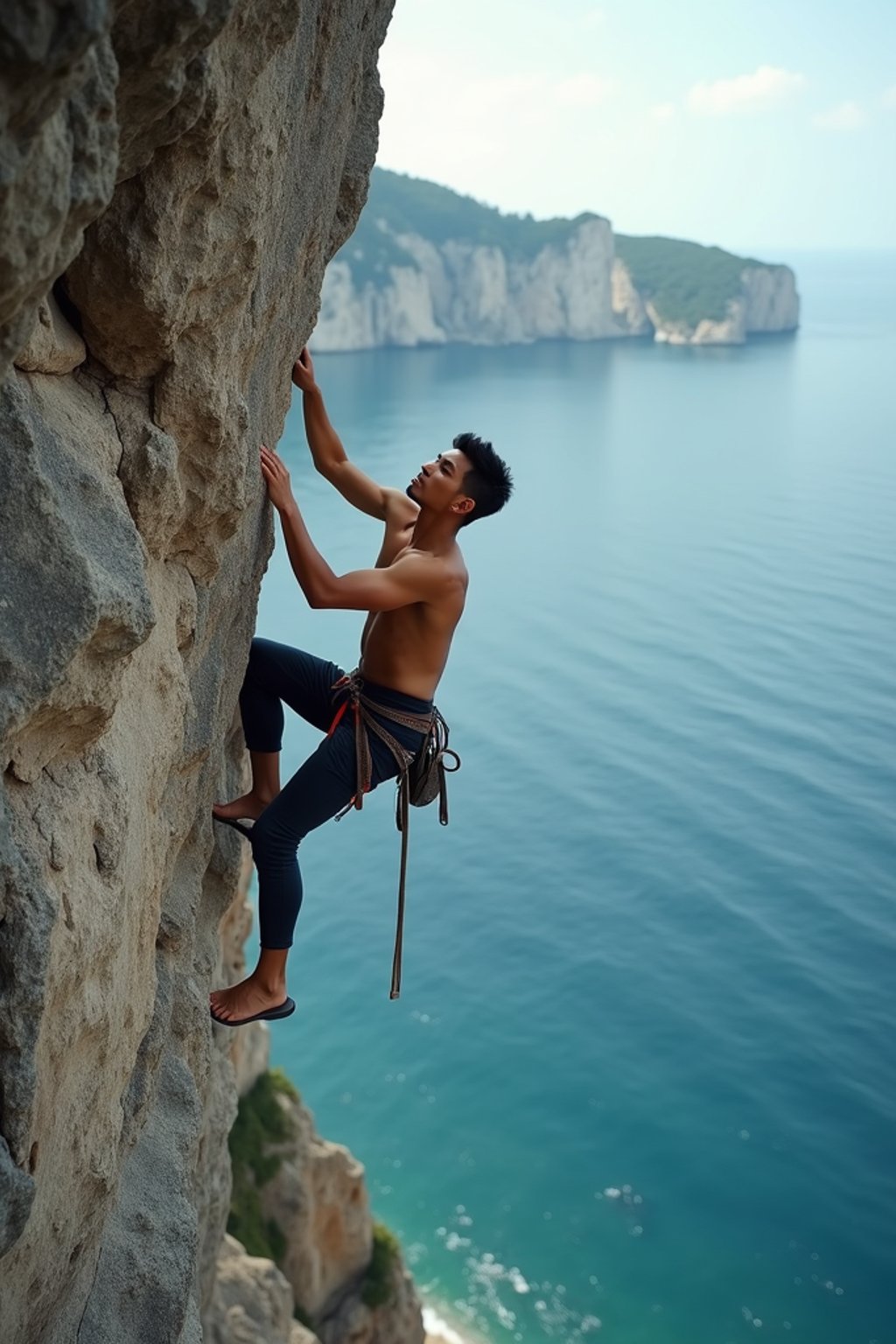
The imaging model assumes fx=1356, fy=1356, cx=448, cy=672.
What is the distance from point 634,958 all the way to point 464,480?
21.8 m

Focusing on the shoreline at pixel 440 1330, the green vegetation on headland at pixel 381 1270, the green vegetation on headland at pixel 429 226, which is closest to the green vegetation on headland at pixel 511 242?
the green vegetation on headland at pixel 429 226

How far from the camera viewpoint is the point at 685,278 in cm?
11238

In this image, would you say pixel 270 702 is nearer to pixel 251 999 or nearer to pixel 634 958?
pixel 251 999

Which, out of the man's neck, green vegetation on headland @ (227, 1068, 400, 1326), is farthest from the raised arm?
green vegetation on headland @ (227, 1068, 400, 1326)

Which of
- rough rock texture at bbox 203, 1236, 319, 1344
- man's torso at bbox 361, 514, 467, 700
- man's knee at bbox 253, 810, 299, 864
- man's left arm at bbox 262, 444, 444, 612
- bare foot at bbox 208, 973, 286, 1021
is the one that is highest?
man's left arm at bbox 262, 444, 444, 612

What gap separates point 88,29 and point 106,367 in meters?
1.89

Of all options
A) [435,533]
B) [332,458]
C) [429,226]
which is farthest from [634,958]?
[429,226]

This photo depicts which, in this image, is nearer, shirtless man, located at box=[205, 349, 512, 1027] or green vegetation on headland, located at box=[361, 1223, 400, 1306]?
shirtless man, located at box=[205, 349, 512, 1027]

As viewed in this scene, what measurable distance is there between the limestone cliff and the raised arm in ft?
308

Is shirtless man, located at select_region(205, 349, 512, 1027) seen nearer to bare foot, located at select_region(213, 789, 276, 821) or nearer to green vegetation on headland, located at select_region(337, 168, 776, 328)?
bare foot, located at select_region(213, 789, 276, 821)

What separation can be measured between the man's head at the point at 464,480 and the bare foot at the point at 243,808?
1493 millimetres

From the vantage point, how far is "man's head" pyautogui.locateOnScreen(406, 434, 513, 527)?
509 cm

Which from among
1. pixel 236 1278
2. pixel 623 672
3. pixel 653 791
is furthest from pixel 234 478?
pixel 623 672

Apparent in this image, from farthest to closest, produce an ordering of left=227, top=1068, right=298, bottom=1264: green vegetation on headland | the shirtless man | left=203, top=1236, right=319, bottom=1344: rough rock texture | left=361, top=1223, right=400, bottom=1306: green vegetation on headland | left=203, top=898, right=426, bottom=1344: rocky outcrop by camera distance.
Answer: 1. left=361, top=1223, right=400, bottom=1306: green vegetation on headland
2. left=203, top=898, right=426, bottom=1344: rocky outcrop
3. left=227, top=1068, right=298, bottom=1264: green vegetation on headland
4. left=203, top=1236, right=319, bottom=1344: rough rock texture
5. the shirtless man
